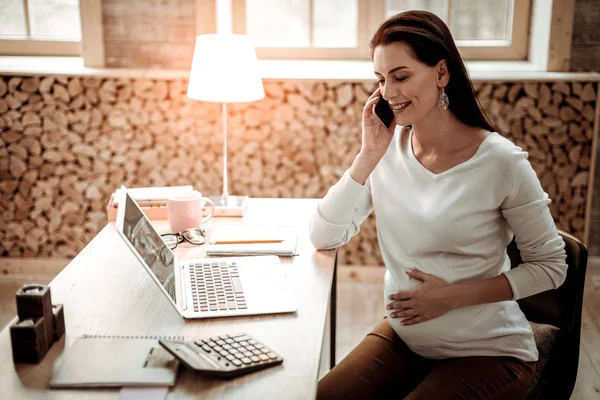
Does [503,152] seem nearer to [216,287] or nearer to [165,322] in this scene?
[216,287]

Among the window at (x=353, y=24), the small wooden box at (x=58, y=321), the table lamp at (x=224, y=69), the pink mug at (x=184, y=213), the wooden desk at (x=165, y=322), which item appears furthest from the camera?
the window at (x=353, y=24)

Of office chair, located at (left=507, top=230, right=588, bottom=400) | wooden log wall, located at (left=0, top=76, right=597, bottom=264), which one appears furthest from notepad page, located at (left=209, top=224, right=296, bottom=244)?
wooden log wall, located at (left=0, top=76, right=597, bottom=264)

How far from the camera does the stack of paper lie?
1787mm

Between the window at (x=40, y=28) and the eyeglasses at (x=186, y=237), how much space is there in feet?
6.00

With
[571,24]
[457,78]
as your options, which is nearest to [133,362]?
[457,78]

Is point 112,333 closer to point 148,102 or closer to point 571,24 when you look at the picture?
point 148,102

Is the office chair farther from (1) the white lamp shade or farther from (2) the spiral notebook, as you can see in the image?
(1) the white lamp shade

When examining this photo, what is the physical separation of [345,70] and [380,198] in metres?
1.58

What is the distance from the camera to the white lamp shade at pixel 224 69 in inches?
91.3

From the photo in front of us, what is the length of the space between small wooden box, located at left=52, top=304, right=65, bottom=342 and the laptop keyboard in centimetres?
27

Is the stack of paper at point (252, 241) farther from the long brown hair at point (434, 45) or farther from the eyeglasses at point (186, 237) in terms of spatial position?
the long brown hair at point (434, 45)

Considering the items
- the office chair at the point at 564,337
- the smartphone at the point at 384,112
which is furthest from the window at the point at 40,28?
the office chair at the point at 564,337

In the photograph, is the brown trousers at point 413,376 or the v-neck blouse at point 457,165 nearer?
the brown trousers at point 413,376

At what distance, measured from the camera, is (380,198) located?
5.64 ft
